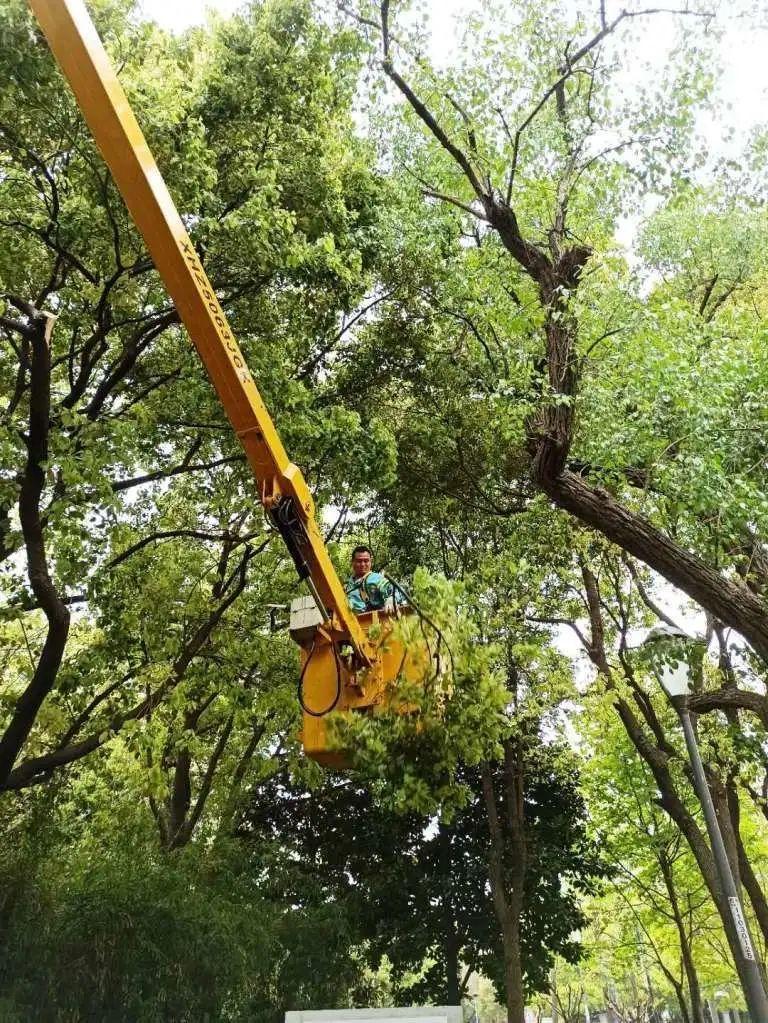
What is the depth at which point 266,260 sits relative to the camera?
7.12 m

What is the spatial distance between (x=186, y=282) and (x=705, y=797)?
6649mm

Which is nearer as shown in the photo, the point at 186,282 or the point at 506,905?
the point at 186,282

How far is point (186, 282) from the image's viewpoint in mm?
4871

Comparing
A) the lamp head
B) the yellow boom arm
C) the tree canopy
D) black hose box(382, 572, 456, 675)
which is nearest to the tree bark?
the tree canopy

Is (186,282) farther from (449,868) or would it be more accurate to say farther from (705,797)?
(449,868)

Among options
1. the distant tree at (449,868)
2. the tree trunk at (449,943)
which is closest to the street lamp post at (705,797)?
the distant tree at (449,868)

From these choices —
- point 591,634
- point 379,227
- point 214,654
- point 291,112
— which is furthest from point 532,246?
point 591,634

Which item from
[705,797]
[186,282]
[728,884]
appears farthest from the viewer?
[705,797]

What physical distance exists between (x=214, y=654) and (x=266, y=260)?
461cm

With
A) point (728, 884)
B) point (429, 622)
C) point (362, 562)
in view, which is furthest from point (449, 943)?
point (429, 622)

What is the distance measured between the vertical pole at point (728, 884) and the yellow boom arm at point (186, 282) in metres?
4.12

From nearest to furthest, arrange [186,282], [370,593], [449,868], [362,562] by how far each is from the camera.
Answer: [186,282] < [370,593] < [362,562] < [449,868]

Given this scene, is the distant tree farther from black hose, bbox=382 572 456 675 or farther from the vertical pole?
black hose, bbox=382 572 456 675

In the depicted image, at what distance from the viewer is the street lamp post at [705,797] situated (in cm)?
691
